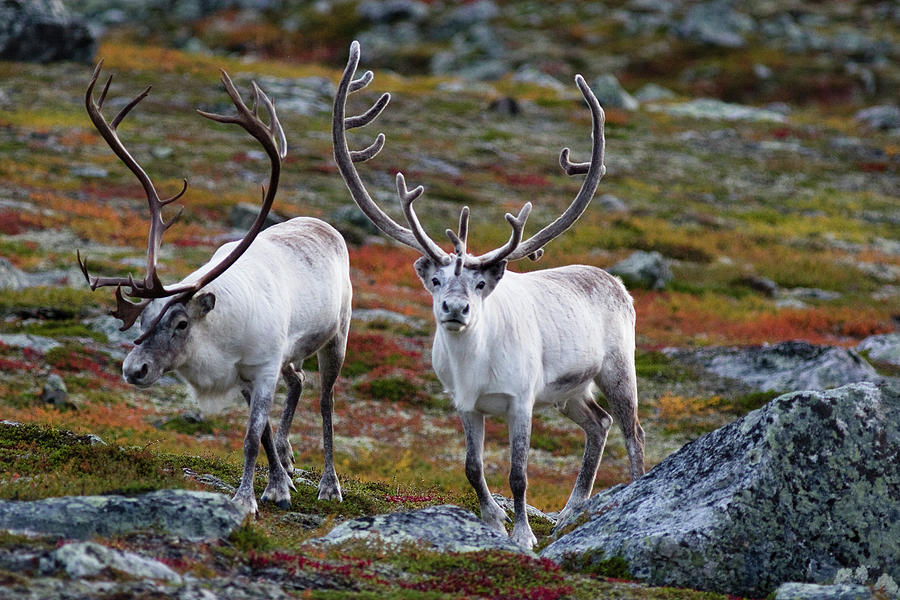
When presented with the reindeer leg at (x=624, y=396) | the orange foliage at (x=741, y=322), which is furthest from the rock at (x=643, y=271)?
the reindeer leg at (x=624, y=396)

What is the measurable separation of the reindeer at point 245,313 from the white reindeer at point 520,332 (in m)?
1.06

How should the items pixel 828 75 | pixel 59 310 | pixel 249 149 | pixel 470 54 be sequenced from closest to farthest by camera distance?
1. pixel 59 310
2. pixel 249 149
3. pixel 828 75
4. pixel 470 54

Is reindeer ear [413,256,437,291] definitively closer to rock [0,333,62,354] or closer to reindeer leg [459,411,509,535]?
reindeer leg [459,411,509,535]

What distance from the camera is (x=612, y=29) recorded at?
89.2 m

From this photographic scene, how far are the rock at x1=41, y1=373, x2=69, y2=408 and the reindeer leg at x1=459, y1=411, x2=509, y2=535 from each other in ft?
29.4

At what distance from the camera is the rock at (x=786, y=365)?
2067cm

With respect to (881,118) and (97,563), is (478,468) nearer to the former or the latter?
(97,563)

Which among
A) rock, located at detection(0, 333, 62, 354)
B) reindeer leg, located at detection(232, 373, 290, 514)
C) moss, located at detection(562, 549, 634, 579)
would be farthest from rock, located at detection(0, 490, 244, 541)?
rock, located at detection(0, 333, 62, 354)

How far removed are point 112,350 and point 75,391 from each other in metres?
2.57

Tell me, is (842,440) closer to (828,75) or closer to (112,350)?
(112,350)

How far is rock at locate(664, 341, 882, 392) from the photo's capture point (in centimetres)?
2067

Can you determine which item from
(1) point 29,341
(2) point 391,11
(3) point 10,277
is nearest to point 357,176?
(1) point 29,341

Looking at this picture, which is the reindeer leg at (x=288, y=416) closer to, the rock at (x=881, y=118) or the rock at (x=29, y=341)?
the rock at (x=29, y=341)

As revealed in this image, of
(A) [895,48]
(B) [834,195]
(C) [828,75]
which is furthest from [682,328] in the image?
(A) [895,48]
